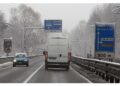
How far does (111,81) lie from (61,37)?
15.8 meters

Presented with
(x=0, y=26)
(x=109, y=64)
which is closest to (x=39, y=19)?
(x=0, y=26)

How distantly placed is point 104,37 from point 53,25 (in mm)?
39650

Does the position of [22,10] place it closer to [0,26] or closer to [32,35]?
[32,35]

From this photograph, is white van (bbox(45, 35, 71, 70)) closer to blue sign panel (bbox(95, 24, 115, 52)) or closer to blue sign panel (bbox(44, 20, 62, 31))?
blue sign panel (bbox(95, 24, 115, 52))

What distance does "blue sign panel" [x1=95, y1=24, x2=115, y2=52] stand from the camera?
41062 mm

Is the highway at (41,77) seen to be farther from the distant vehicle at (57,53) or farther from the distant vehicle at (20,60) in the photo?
the distant vehicle at (20,60)

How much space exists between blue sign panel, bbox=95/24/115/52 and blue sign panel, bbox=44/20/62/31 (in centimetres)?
3793

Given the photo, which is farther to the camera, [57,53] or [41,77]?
[57,53]

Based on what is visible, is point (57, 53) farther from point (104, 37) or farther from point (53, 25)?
point (53, 25)

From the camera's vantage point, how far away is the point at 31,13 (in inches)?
6117

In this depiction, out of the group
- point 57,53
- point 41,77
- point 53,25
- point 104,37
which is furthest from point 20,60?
point 53,25

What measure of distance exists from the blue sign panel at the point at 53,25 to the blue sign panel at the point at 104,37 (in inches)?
1493

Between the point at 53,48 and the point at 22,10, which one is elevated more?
the point at 22,10

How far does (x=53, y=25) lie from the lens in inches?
3184
